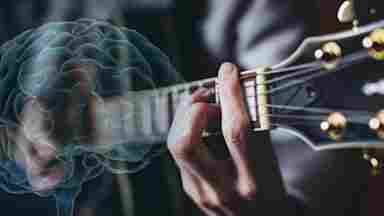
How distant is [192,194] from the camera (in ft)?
3.22

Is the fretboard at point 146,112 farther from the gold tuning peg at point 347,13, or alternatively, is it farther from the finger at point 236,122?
the gold tuning peg at point 347,13

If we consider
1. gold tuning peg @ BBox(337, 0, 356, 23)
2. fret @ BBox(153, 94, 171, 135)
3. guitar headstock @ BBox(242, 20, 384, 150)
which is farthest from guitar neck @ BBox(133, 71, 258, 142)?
gold tuning peg @ BBox(337, 0, 356, 23)

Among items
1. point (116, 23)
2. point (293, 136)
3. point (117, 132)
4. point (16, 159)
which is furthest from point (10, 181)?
point (293, 136)

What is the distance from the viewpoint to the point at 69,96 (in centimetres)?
110

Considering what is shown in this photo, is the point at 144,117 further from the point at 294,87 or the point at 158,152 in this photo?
the point at 294,87

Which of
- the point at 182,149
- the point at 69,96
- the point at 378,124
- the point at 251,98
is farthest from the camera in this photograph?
the point at 69,96

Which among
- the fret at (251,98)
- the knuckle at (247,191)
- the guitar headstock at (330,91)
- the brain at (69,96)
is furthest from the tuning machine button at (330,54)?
the brain at (69,96)

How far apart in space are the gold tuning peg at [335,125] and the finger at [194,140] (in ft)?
0.64

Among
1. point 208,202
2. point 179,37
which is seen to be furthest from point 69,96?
point 208,202

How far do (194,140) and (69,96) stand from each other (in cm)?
29

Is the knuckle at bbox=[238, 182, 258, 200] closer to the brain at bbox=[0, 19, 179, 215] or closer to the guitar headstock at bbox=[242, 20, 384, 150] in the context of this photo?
the guitar headstock at bbox=[242, 20, 384, 150]

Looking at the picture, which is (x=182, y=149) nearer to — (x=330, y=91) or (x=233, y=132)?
(x=233, y=132)

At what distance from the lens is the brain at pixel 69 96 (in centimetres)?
107

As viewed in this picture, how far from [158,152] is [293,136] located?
27cm
